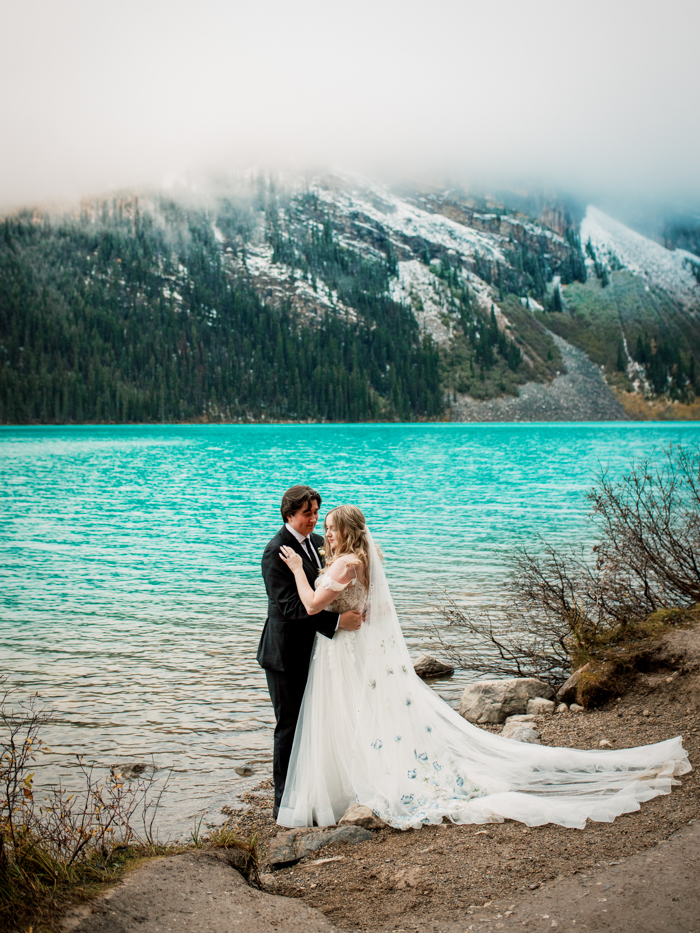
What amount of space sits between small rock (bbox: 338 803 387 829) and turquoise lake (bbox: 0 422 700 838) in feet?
5.99

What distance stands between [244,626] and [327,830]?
8.52 meters

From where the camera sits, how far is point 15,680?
419 inches

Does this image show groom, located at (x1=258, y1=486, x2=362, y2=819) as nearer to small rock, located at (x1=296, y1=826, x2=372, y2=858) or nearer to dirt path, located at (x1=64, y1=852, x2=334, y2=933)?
small rock, located at (x1=296, y1=826, x2=372, y2=858)

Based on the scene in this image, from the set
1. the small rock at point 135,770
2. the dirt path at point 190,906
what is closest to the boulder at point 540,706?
the small rock at point 135,770

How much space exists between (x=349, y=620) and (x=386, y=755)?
1090 mm

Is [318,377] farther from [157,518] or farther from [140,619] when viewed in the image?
[140,619]

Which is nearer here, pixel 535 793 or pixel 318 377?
pixel 535 793

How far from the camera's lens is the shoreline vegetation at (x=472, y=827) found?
12.3 feet

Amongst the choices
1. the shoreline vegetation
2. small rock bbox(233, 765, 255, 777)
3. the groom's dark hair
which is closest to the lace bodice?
the groom's dark hair

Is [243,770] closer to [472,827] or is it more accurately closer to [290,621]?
[290,621]

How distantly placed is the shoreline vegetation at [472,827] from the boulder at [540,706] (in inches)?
9.3

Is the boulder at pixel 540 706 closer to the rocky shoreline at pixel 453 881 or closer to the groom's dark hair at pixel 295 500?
the rocky shoreline at pixel 453 881

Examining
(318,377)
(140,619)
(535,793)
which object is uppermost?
(318,377)

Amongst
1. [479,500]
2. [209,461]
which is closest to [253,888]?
[479,500]
